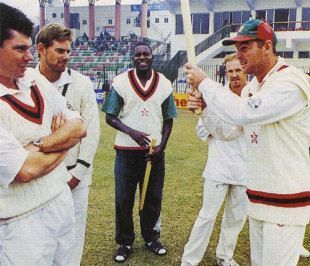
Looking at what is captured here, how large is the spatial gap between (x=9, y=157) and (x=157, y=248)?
10.3 ft

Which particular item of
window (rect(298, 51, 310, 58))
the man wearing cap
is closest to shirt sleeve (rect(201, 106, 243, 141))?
the man wearing cap

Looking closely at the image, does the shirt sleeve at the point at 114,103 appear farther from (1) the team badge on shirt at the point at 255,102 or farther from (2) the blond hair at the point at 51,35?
(1) the team badge on shirt at the point at 255,102

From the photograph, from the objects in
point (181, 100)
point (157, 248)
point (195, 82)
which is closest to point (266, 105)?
point (195, 82)

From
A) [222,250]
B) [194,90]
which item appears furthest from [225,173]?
[194,90]

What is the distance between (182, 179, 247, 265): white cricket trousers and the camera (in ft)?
15.0

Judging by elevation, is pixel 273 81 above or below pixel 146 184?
above

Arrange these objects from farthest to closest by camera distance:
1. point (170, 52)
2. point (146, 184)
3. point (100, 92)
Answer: point (170, 52) < point (100, 92) < point (146, 184)

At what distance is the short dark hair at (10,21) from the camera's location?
2.58 meters

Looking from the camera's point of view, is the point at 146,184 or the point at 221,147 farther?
Answer: the point at 146,184

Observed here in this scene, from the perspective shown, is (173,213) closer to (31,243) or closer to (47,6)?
(31,243)

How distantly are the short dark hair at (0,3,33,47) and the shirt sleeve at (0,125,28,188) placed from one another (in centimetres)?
60

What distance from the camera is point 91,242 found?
5430 mm

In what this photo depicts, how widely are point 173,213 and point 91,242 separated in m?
1.55

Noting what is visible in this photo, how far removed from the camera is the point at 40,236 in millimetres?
2664
